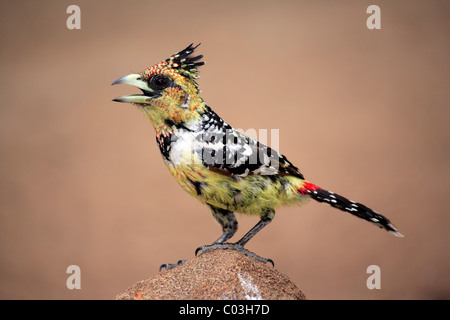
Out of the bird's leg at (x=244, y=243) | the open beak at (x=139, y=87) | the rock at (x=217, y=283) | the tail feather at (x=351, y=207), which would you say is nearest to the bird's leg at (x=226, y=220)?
the bird's leg at (x=244, y=243)

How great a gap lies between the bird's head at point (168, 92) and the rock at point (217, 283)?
72 cm

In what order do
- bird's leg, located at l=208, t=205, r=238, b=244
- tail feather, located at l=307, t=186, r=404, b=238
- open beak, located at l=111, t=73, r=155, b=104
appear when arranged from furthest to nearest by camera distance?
bird's leg, located at l=208, t=205, r=238, b=244
tail feather, located at l=307, t=186, r=404, b=238
open beak, located at l=111, t=73, r=155, b=104

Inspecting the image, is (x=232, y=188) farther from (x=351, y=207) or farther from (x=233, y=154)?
(x=351, y=207)

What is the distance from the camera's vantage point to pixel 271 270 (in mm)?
2473

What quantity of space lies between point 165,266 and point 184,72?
1.07m

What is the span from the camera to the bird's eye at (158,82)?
7.84 feet

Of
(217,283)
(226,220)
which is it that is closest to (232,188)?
(226,220)

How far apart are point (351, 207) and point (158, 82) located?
1203 millimetres

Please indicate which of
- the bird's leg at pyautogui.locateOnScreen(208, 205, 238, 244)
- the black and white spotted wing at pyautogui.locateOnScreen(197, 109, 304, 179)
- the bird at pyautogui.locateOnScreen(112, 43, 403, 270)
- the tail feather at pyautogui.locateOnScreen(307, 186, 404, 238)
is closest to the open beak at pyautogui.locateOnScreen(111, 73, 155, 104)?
the bird at pyautogui.locateOnScreen(112, 43, 403, 270)

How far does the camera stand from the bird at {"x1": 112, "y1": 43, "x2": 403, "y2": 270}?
94.3 inches

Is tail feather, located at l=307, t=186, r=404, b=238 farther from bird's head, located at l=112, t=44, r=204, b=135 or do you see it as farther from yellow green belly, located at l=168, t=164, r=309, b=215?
bird's head, located at l=112, t=44, r=204, b=135

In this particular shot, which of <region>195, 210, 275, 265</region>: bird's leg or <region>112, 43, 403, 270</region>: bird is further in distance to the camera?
<region>195, 210, 275, 265</region>: bird's leg

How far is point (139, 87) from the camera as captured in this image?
2373 mm
